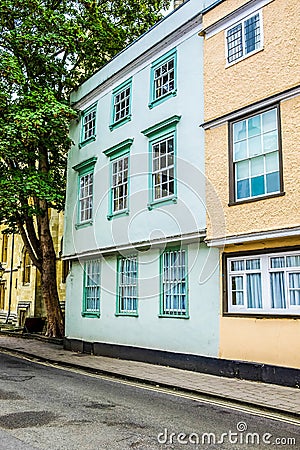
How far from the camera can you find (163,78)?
588 inches

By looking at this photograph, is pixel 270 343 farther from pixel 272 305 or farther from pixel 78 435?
pixel 78 435

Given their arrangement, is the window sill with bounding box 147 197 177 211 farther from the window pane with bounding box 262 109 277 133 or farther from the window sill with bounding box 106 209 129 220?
the window pane with bounding box 262 109 277 133

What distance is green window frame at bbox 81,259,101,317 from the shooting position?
1670 centimetres

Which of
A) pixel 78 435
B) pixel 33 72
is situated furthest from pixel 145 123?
pixel 78 435

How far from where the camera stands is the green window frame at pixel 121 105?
16.3 metres

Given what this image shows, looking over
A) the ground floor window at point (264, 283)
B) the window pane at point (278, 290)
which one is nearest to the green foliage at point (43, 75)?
the ground floor window at point (264, 283)

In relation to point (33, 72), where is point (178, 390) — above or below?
below

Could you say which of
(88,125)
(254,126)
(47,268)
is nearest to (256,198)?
(254,126)

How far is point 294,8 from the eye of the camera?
10758 mm

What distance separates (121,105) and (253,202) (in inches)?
300

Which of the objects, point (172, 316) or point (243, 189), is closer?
point (243, 189)

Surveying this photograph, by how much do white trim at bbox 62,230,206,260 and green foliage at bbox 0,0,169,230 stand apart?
7.61ft

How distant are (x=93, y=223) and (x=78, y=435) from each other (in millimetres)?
10918

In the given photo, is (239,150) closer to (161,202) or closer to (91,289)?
(161,202)
